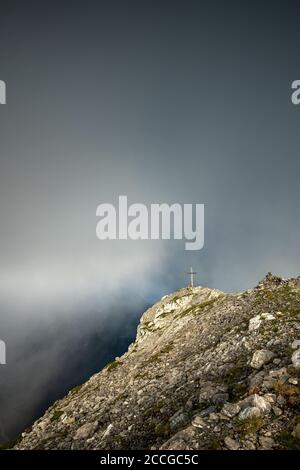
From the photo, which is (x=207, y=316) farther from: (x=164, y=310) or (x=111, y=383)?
(x=164, y=310)

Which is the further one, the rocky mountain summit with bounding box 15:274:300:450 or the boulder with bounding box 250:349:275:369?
the boulder with bounding box 250:349:275:369

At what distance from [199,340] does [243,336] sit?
672 centimetres

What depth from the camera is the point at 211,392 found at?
684 inches

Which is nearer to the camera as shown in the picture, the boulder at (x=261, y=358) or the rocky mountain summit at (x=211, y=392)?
the rocky mountain summit at (x=211, y=392)

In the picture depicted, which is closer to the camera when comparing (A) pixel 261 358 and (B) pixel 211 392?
(B) pixel 211 392

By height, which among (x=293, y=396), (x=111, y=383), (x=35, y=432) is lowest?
(x=35, y=432)

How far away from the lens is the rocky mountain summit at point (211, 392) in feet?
41.3

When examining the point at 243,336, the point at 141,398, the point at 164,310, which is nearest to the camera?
the point at 141,398

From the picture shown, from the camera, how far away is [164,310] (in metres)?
60.1

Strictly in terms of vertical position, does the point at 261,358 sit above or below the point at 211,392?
above

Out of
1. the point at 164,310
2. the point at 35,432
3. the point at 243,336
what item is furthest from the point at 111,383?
the point at 164,310

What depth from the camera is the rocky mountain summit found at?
1259cm

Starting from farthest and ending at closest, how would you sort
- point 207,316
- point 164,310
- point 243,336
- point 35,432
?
point 164,310
point 207,316
point 35,432
point 243,336
